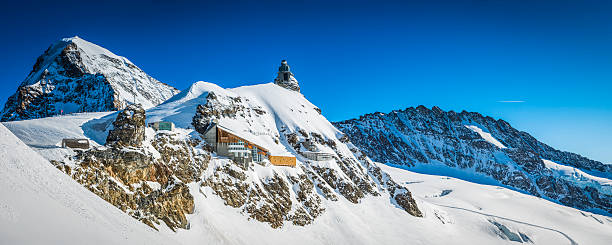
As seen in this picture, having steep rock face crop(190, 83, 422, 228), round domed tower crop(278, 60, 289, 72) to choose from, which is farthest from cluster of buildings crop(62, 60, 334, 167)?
round domed tower crop(278, 60, 289, 72)

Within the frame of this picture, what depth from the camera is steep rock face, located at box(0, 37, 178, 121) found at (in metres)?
90.2

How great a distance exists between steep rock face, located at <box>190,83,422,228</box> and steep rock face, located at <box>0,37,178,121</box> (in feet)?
131

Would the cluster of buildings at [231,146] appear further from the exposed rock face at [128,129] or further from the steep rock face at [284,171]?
the exposed rock face at [128,129]

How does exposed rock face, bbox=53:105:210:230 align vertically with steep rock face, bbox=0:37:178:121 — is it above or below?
below

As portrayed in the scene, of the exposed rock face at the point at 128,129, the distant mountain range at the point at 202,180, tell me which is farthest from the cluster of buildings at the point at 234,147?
the exposed rock face at the point at 128,129

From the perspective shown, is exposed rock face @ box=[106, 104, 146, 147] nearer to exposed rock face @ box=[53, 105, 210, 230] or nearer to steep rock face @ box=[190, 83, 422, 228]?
exposed rock face @ box=[53, 105, 210, 230]

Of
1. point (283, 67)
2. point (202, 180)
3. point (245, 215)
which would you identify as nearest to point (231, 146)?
point (202, 180)

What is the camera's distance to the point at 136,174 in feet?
103

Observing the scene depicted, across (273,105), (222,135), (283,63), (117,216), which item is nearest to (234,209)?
(222,135)

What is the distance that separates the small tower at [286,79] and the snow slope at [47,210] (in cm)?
10608

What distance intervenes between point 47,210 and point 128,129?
72.8 feet

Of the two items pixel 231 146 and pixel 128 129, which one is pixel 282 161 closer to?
pixel 231 146

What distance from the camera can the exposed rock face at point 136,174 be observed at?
2711cm

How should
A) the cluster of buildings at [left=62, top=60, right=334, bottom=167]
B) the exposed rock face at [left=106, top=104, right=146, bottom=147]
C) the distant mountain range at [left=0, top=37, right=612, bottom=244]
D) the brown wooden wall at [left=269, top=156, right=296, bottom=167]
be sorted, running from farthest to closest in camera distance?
the brown wooden wall at [left=269, top=156, right=296, bottom=167] → the cluster of buildings at [left=62, top=60, right=334, bottom=167] → the exposed rock face at [left=106, top=104, right=146, bottom=147] → the distant mountain range at [left=0, top=37, right=612, bottom=244]
